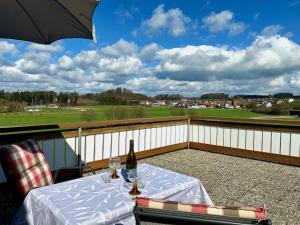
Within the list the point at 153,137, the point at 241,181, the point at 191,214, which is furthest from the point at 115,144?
the point at 191,214

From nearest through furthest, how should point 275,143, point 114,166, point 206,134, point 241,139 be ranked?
1. point 114,166
2. point 275,143
3. point 241,139
4. point 206,134

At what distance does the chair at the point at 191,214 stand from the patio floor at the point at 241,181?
1.94m

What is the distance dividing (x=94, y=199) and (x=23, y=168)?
0.95 metres

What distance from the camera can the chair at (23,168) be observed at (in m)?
2.25

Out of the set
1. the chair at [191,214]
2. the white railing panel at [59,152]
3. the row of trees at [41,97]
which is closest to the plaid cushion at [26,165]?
the chair at [191,214]

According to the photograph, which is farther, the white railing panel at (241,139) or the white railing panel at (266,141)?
the white railing panel at (241,139)

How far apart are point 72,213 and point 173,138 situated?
5.13 m

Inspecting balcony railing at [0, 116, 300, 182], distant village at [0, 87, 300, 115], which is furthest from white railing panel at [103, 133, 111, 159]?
distant village at [0, 87, 300, 115]

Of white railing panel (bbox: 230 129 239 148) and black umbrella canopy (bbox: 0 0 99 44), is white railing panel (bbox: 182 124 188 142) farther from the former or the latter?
black umbrella canopy (bbox: 0 0 99 44)

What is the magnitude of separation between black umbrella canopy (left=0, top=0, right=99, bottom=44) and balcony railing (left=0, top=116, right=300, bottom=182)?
153cm

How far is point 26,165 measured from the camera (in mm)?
2402

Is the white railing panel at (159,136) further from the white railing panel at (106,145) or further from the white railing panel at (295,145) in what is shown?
the white railing panel at (295,145)

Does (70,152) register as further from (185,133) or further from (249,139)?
(249,139)

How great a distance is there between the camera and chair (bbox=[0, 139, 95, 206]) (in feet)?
7.37
